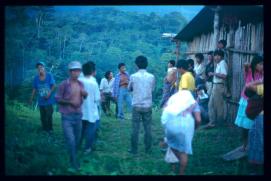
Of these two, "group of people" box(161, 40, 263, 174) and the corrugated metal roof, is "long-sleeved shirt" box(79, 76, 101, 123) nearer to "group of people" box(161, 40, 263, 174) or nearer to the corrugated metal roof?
"group of people" box(161, 40, 263, 174)

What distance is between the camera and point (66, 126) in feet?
21.9

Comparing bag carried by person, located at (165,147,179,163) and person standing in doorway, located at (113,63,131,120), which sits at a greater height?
person standing in doorway, located at (113,63,131,120)

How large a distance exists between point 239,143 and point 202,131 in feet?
4.32

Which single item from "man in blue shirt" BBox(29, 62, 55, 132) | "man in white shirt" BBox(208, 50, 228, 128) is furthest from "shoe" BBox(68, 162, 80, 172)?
"man in white shirt" BBox(208, 50, 228, 128)

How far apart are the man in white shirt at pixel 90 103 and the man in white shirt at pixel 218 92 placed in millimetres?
2966

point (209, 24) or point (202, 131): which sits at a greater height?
point (209, 24)

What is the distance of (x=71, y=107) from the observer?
6.79m

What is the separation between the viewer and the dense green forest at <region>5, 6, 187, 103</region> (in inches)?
320

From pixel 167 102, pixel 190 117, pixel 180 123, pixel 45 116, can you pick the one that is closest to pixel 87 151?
pixel 45 116

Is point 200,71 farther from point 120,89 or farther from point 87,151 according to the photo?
point 87,151

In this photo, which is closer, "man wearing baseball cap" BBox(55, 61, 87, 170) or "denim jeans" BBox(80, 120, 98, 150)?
"man wearing baseball cap" BBox(55, 61, 87, 170)

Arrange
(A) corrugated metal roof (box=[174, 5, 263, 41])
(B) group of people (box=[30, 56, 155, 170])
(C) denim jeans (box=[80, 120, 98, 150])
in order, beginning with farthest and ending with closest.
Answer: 1. (A) corrugated metal roof (box=[174, 5, 263, 41])
2. (C) denim jeans (box=[80, 120, 98, 150])
3. (B) group of people (box=[30, 56, 155, 170])
